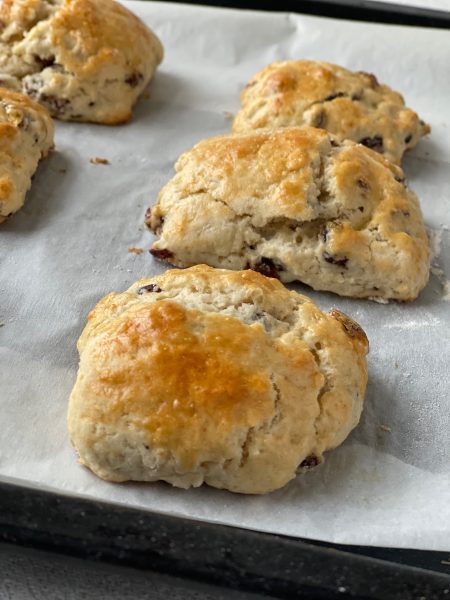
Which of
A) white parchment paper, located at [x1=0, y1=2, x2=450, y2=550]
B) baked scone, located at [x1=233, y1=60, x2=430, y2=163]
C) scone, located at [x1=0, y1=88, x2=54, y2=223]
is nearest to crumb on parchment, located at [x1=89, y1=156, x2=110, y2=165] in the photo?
white parchment paper, located at [x1=0, y1=2, x2=450, y2=550]

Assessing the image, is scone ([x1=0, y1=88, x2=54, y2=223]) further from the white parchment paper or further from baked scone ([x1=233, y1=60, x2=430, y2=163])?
baked scone ([x1=233, y1=60, x2=430, y2=163])

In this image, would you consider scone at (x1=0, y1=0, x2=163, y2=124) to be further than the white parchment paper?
Yes

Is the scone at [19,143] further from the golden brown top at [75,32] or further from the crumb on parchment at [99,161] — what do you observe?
the golden brown top at [75,32]

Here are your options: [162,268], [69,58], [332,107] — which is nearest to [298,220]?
[162,268]

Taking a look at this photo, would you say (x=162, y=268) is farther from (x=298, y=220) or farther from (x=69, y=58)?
(x=69, y=58)

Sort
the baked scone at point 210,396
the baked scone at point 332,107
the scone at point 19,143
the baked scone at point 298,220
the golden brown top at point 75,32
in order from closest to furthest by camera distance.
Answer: the baked scone at point 210,396, the baked scone at point 298,220, the scone at point 19,143, the baked scone at point 332,107, the golden brown top at point 75,32

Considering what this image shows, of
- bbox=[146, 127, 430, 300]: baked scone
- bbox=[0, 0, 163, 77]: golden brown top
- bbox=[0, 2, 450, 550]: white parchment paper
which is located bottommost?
bbox=[0, 2, 450, 550]: white parchment paper

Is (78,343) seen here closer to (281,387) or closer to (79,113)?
(281,387)

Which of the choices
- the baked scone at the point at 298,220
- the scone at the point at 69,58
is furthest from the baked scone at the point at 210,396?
the scone at the point at 69,58
